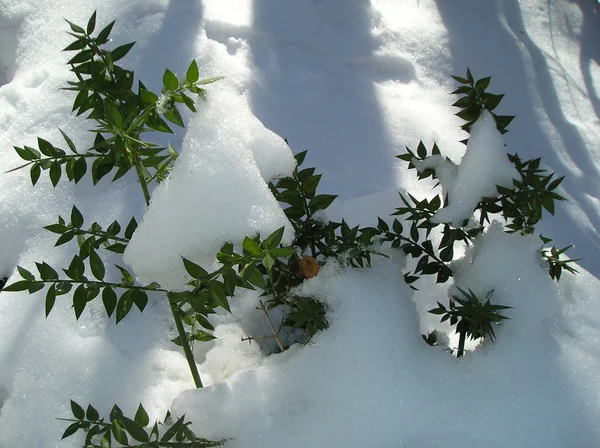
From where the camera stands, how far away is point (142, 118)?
32.4 inches

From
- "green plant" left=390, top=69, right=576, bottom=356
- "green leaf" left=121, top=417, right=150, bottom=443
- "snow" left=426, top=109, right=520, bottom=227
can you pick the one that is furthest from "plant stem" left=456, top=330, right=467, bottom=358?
"green leaf" left=121, top=417, right=150, bottom=443

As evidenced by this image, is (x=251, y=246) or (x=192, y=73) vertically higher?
(x=192, y=73)

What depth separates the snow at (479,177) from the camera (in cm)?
101

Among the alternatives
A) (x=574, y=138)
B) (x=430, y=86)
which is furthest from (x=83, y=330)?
(x=574, y=138)

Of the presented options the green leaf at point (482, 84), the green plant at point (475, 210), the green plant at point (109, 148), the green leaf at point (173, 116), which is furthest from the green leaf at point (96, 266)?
the green leaf at point (482, 84)

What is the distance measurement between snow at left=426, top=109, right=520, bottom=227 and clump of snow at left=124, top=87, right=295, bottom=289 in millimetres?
307

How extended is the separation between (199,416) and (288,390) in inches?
5.7

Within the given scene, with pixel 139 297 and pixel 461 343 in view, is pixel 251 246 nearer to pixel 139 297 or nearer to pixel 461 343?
pixel 139 297

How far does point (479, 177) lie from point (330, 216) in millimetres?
393

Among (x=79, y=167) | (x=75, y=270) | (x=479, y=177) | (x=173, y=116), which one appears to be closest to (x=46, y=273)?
(x=75, y=270)

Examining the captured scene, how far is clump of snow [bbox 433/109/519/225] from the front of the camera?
1.01 meters

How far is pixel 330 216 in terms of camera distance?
4.33 ft

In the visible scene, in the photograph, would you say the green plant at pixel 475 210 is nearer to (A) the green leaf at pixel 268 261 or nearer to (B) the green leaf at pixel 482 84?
(B) the green leaf at pixel 482 84

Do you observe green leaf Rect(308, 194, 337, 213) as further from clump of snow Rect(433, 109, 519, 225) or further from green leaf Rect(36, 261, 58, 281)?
green leaf Rect(36, 261, 58, 281)
